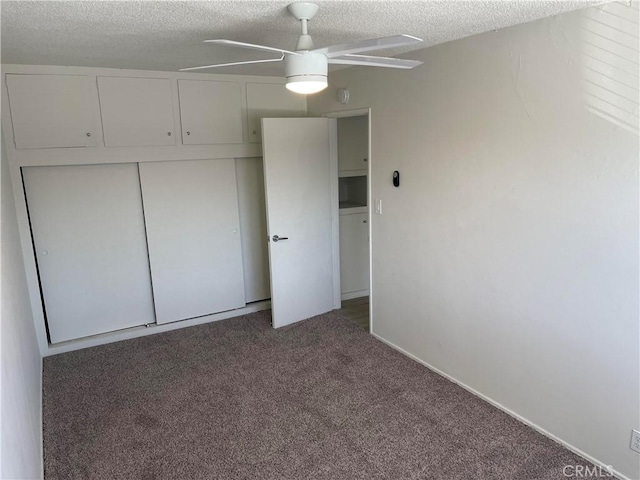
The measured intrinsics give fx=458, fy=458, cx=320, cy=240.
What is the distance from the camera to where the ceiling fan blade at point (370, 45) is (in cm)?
166

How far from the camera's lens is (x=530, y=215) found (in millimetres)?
2482

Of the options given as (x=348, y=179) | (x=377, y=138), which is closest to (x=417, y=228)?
(x=377, y=138)

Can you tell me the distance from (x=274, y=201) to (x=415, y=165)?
1331 mm

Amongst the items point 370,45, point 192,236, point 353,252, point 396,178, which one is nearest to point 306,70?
point 370,45

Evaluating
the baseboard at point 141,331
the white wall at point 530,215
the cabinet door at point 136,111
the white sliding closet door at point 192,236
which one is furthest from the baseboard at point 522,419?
the cabinet door at point 136,111

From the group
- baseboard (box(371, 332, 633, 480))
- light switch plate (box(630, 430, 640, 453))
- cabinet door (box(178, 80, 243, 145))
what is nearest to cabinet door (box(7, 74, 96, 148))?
cabinet door (box(178, 80, 243, 145))

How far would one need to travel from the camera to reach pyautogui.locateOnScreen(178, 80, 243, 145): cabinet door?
392cm

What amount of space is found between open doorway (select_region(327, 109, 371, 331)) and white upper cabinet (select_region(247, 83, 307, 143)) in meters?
0.51

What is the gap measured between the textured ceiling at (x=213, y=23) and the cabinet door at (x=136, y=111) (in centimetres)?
59

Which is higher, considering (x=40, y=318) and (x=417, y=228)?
(x=417, y=228)

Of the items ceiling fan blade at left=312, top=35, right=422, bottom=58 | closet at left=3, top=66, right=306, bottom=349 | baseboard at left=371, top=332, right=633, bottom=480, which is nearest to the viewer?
ceiling fan blade at left=312, top=35, right=422, bottom=58

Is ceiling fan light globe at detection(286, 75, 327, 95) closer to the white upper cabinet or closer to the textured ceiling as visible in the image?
the textured ceiling

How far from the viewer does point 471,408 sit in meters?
2.87

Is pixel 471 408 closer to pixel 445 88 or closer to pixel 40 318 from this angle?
pixel 445 88
